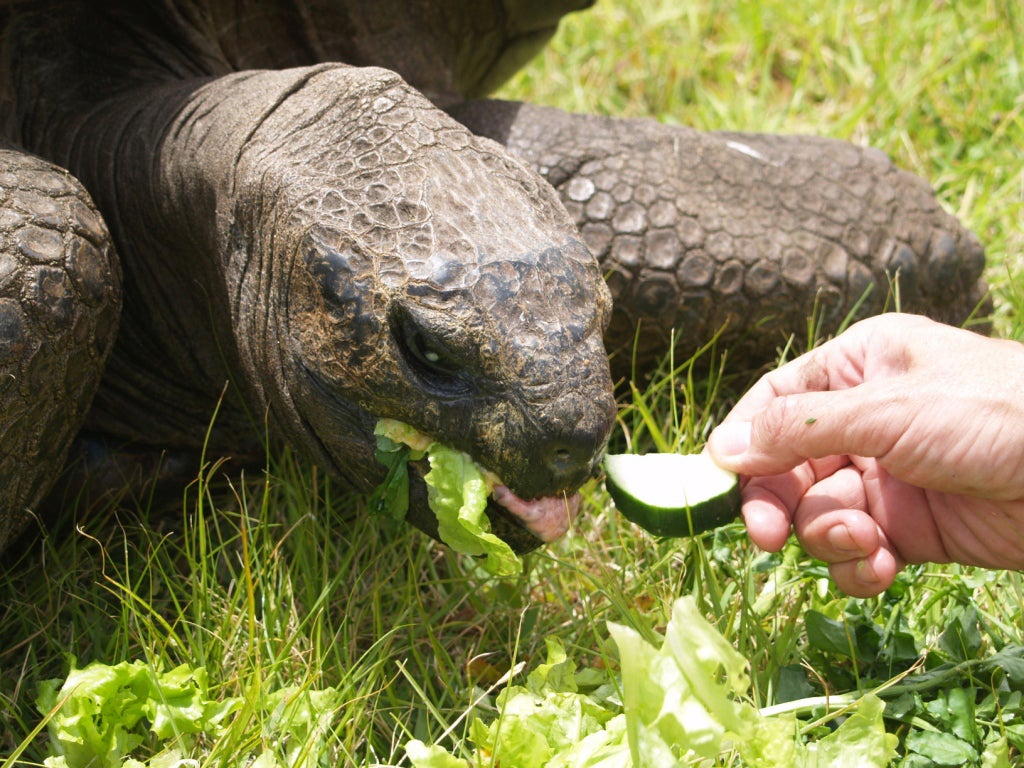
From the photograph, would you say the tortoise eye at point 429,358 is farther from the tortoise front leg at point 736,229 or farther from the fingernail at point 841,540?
the tortoise front leg at point 736,229

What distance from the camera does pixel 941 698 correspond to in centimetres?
208

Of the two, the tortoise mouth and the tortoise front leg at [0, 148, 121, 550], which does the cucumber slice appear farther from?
the tortoise front leg at [0, 148, 121, 550]

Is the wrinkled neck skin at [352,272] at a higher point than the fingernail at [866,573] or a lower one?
higher

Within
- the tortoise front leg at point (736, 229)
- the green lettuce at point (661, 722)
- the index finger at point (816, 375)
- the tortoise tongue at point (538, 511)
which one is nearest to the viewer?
the green lettuce at point (661, 722)

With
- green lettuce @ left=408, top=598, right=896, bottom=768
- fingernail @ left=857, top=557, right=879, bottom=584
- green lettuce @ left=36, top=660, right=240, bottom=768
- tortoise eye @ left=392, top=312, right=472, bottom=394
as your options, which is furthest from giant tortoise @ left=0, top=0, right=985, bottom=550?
fingernail @ left=857, top=557, right=879, bottom=584

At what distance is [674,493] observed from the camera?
2064 millimetres

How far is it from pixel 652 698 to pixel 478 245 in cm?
74

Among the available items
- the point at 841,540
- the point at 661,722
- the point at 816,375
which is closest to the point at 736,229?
the point at 816,375

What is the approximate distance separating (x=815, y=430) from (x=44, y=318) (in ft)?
4.32

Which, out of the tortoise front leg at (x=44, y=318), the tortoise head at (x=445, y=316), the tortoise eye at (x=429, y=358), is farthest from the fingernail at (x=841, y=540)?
the tortoise front leg at (x=44, y=318)

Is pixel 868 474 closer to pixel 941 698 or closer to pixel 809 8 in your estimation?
pixel 941 698

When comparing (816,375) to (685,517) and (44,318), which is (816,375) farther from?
(44,318)

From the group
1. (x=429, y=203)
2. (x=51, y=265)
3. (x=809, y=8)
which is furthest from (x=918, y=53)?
(x=51, y=265)

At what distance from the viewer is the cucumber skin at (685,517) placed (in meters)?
2.04
